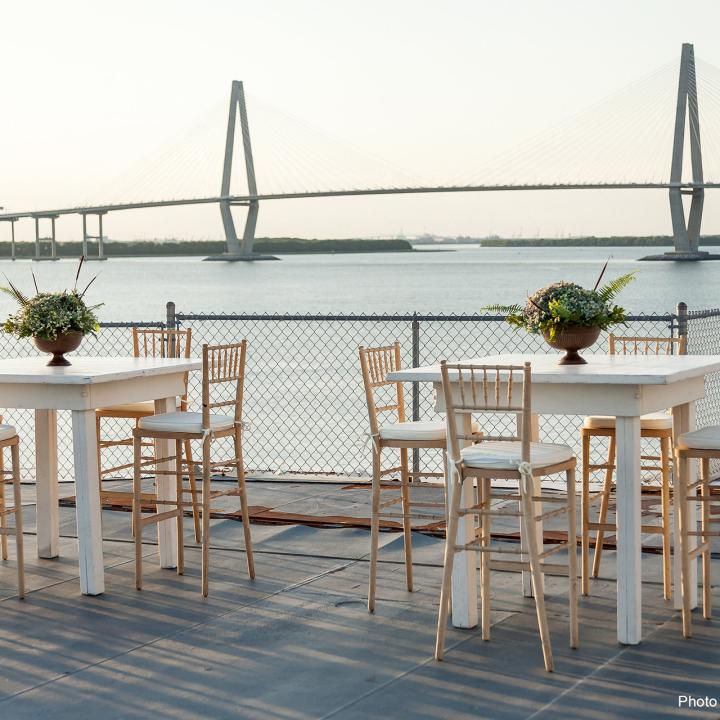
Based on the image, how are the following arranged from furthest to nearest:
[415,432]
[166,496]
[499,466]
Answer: [166,496] → [415,432] → [499,466]

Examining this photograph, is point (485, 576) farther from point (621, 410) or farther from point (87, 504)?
point (87, 504)

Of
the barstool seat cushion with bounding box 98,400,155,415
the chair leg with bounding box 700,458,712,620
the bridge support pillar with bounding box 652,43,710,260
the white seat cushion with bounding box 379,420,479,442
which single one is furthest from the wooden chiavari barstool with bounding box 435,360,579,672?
the bridge support pillar with bounding box 652,43,710,260

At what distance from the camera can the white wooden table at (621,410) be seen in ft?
13.9

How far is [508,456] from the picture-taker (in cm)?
414

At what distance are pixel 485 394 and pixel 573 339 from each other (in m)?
0.73

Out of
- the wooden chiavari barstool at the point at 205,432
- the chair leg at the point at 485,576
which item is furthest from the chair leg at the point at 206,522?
the chair leg at the point at 485,576

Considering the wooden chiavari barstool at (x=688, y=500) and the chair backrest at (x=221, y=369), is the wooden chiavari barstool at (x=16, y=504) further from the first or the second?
the wooden chiavari barstool at (x=688, y=500)

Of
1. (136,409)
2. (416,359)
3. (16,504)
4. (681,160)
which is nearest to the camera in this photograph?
(16,504)

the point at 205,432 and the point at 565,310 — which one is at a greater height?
the point at 565,310

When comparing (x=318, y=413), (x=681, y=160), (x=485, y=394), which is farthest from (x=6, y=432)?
(x=681, y=160)

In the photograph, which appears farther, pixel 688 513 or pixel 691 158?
pixel 691 158

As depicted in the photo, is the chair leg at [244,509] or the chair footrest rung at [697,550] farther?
the chair leg at [244,509]

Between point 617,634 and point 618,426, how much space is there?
71cm

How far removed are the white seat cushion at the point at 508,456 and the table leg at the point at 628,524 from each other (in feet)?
0.61
